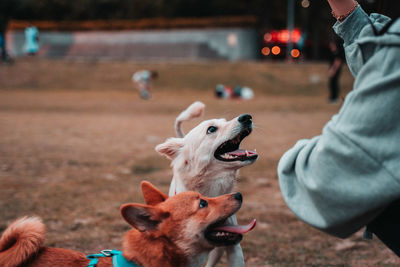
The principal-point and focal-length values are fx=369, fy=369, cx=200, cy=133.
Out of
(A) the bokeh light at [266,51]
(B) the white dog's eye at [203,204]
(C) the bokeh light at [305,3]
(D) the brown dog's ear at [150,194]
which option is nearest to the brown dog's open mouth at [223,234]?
(B) the white dog's eye at [203,204]

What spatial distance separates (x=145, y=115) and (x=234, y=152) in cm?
1010

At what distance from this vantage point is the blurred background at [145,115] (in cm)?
354

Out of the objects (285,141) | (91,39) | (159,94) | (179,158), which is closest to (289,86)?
(159,94)

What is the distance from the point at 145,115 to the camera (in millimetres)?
12656

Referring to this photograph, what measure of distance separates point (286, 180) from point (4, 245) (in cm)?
173

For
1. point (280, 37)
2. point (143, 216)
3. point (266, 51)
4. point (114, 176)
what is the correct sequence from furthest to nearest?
point (280, 37) < point (266, 51) < point (114, 176) < point (143, 216)

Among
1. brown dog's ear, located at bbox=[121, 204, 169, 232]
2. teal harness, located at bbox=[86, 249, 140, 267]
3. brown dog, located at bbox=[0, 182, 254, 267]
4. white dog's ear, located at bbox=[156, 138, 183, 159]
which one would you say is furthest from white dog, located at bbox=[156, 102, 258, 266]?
teal harness, located at bbox=[86, 249, 140, 267]

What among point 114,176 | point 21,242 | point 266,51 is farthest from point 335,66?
point 266,51

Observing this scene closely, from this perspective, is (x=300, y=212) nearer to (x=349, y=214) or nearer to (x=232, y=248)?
(x=349, y=214)

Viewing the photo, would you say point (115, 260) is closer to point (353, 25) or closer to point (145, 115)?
point (353, 25)

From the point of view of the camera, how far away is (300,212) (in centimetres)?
146

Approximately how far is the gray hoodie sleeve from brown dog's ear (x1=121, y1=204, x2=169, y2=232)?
940 mm

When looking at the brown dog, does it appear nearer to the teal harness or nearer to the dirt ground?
the teal harness

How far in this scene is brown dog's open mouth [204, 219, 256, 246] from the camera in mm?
2098
